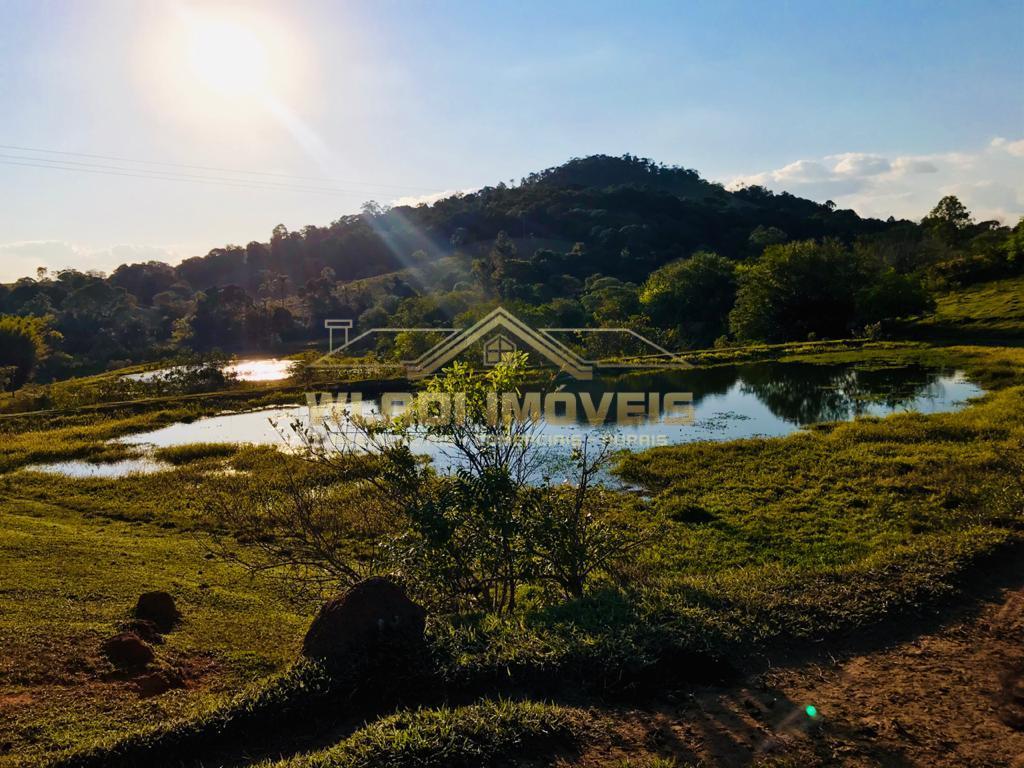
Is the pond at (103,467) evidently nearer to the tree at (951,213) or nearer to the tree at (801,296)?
the tree at (801,296)

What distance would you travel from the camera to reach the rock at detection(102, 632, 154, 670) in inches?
221

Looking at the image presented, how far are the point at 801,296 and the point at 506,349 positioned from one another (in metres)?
21.2

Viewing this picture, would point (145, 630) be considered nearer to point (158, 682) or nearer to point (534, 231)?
point (158, 682)

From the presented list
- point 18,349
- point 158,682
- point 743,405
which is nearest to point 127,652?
point 158,682

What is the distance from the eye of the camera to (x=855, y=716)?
13.7 feet

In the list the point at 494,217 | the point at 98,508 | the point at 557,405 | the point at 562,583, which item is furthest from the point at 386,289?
the point at 562,583

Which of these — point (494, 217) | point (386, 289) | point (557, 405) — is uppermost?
point (494, 217)

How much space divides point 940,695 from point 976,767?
2.39ft

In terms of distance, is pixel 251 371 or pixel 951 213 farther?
pixel 951 213

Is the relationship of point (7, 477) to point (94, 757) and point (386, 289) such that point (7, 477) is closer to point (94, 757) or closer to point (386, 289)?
point (94, 757)

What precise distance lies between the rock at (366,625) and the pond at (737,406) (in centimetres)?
918

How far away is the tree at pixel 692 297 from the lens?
49.8 meters

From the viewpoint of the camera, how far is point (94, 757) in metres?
3.96

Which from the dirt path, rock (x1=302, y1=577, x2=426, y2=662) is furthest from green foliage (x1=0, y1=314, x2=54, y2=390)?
the dirt path
